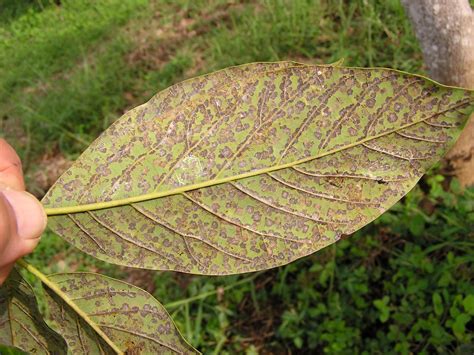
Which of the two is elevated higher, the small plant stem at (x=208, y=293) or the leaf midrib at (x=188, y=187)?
the leaf midrib at (x=188, y=187)

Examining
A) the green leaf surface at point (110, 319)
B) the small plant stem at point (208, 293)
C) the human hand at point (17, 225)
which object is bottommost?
the small plant stem at point (208, 293)

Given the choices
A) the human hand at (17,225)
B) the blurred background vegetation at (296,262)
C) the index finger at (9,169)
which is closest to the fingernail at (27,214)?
the human hand at (17,225)

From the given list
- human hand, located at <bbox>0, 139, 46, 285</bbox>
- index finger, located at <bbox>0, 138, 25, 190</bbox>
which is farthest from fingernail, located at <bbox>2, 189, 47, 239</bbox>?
index finger, located at <bbox>0, 138, 25, 190</bbox>

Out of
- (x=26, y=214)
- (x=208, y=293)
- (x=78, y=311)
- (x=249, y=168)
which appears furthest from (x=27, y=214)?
(x=208, y=293)

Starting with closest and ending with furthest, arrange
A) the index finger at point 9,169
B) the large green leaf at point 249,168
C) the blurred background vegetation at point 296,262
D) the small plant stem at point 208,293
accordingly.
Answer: the large green leaf at point 249,168
the index finger at point 9,169
the blurred background vegetation at point 296,262
the small plant stem at point 208,293

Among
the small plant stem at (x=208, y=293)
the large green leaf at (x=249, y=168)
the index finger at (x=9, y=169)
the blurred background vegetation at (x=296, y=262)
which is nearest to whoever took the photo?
the large green leaf at (x=249, y=168)

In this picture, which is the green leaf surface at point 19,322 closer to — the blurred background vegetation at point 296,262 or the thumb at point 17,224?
the thumb at point 17,224

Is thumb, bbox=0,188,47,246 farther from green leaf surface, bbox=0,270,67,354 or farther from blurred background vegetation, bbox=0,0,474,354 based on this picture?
blurred background vegetation, bbox=0,0,474,354
